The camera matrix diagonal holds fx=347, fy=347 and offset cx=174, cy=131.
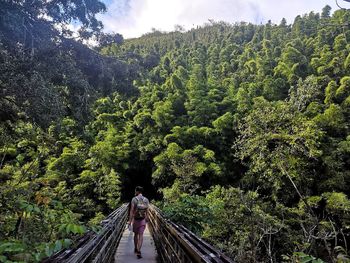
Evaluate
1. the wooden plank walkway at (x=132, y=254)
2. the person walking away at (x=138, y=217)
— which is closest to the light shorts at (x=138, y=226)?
the person walking away at (x=138, y=217)

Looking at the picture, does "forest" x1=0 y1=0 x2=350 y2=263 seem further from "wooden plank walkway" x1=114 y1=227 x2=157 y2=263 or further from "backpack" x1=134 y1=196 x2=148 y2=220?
"wooden plank walkway" x1=114 y1=227 x2=157 y2=263

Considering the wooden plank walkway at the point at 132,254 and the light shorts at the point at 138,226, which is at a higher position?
the light shorts at the point at 138,226

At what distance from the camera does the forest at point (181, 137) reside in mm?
5363

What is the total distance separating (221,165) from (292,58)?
511 inches

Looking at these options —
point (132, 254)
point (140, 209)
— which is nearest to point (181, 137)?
point (132, 254)

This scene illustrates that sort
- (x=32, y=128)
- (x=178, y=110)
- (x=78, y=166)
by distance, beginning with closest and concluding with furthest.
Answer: (x=32, y=128) < (x=78, y=166) < (x=178, y=110)

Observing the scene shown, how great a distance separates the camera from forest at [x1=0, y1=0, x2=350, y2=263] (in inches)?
211

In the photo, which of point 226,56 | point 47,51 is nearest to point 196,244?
point 47,51

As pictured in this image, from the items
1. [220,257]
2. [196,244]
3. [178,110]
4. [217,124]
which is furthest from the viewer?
[178,110]

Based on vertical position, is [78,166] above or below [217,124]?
below

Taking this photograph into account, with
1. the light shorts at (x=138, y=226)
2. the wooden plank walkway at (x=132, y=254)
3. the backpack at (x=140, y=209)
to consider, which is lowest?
the wooden plank walkway at (x=132, y=254)

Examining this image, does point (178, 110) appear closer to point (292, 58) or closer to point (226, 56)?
point (292, 58)

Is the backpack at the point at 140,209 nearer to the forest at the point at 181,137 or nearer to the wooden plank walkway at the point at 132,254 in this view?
the forest at the point at 181,137

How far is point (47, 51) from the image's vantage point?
650 cm
